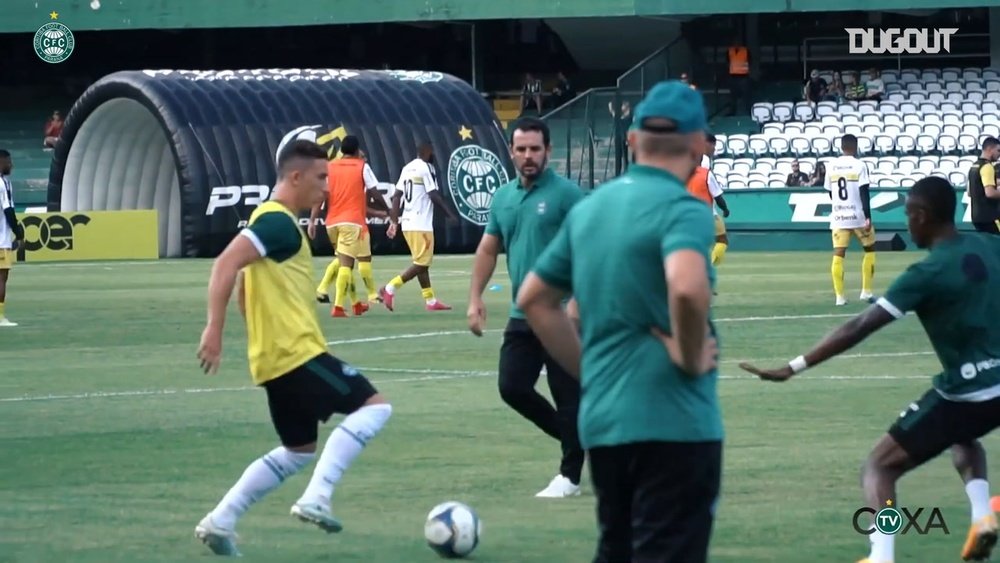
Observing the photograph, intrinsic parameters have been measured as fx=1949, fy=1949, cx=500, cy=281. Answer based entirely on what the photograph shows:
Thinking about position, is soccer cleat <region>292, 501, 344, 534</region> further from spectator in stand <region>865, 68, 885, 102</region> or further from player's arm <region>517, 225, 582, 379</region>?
spectator in stand <region>865, 68, 885, 102</region>

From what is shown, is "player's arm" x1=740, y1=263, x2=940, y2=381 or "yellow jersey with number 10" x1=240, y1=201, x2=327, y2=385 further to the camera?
"yellow jersey with number 10" x1=240, y1=201, x2=327, y2=385

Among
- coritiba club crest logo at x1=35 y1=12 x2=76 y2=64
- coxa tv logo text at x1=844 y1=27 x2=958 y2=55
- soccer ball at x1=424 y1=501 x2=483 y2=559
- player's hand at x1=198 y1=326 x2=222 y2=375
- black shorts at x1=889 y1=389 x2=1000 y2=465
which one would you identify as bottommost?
soccer ball at x1=424 y1=501 x2=483 y2=559

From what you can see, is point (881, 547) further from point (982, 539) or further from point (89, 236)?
point (89, 236)

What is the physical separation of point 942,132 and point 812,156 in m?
3.04

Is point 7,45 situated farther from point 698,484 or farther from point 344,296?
point 698,484

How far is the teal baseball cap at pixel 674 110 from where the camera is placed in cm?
561

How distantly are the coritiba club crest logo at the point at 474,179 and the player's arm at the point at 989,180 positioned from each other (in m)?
17.0

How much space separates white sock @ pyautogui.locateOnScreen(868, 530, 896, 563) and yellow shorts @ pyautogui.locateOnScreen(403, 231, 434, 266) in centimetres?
1657

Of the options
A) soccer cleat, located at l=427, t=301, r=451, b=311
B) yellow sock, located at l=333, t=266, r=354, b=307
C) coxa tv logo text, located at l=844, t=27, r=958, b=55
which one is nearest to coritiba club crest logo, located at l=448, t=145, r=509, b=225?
coxa tv logo text, located at l=844, t=27, r=958, b=55

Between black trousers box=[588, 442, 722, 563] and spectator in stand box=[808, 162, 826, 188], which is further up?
black trousers box=[588, 442, 722, 563]

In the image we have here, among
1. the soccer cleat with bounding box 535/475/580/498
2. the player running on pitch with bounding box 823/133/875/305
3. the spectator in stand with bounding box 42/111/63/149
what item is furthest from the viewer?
the spectator in stand with bounding box 42/111/63/149

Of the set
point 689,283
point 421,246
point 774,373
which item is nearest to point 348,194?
point 421,246

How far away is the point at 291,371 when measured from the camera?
8820 mm

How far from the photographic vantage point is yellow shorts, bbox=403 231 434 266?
24.6 meters
